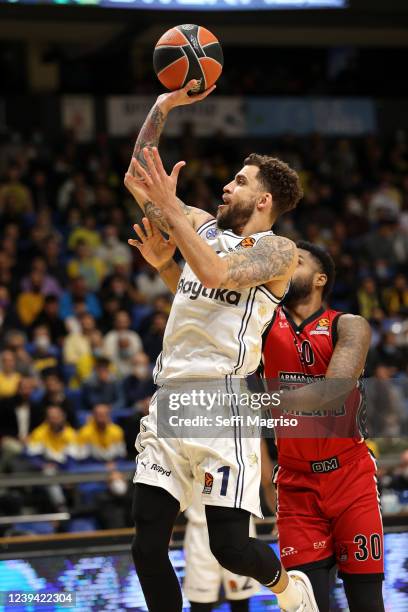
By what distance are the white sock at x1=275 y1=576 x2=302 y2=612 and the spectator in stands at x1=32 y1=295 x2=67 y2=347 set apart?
8030 mm

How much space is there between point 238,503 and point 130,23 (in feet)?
42.5

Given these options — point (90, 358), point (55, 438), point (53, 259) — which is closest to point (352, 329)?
point (55, 438)

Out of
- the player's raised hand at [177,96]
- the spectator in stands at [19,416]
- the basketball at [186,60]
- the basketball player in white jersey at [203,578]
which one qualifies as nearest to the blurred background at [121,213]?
the spectator in stands at [19,416]

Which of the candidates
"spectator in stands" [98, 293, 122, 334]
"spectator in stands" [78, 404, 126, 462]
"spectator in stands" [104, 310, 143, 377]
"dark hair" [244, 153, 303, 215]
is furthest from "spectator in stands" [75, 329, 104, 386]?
"dark hair" [244, 153, 303, 215]

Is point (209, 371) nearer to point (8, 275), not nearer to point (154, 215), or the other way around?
point (154, 215)

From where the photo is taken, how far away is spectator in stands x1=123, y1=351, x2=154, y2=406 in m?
11.4

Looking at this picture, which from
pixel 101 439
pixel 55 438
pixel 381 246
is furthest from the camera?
pixel 381 246

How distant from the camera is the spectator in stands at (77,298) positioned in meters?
13.2

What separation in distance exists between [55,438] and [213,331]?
19.3 feet

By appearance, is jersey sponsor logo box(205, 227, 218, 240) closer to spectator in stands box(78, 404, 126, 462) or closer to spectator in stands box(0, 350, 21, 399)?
spectator in stands box(78, 404, 126, 462)

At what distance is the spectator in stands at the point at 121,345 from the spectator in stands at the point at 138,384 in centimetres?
53

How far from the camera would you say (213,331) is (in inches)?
178

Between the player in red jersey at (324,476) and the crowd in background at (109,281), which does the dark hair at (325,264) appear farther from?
the crowd in background at (109,281)

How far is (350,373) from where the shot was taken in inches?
188
